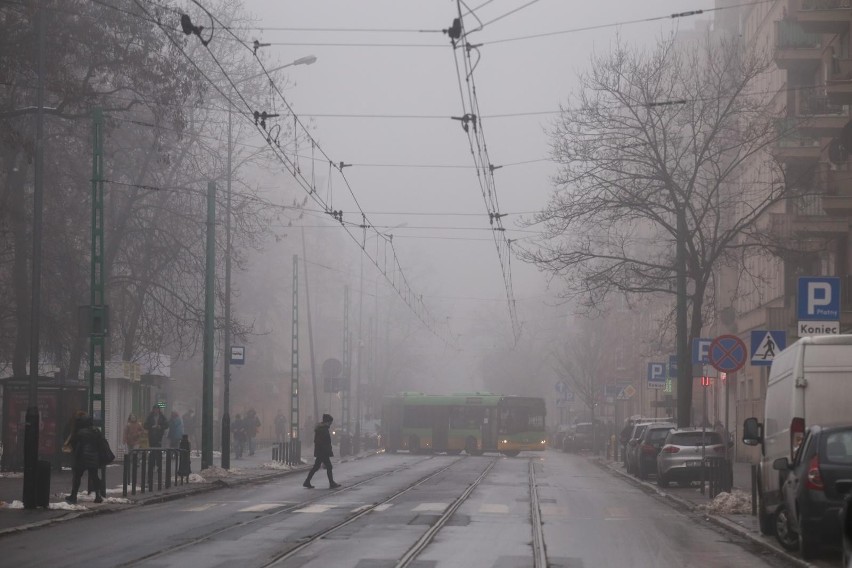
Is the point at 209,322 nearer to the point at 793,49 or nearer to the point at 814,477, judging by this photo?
the point at 793,49

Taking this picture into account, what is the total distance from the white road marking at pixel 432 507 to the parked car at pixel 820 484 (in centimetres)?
898

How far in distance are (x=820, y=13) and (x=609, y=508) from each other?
16.3 metres

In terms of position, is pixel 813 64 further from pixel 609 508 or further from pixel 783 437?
pixel 783 437

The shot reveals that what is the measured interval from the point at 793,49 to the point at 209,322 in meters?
18.2

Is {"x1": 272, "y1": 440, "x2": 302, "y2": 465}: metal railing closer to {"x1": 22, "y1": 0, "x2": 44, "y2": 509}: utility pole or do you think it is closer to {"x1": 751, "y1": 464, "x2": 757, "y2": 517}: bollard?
{"x1": 22, "y1": 0, "x2": 44, "y2": 509}: utility pole

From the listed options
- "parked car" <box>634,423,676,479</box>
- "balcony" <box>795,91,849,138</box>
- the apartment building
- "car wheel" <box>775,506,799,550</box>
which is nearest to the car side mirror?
"car wheel" <box>775,506,799,550</box>

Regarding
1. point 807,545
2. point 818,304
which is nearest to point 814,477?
point 807,545

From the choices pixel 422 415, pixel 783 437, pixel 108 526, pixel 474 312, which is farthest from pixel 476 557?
pixel 474 312

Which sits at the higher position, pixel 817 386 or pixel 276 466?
pixel 817 386

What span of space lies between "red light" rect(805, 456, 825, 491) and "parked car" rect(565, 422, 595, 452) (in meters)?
55.8

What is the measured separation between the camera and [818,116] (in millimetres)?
37250

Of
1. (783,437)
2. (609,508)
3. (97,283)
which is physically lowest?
(609,508)

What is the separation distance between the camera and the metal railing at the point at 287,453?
43219mm

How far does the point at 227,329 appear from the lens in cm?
3678
